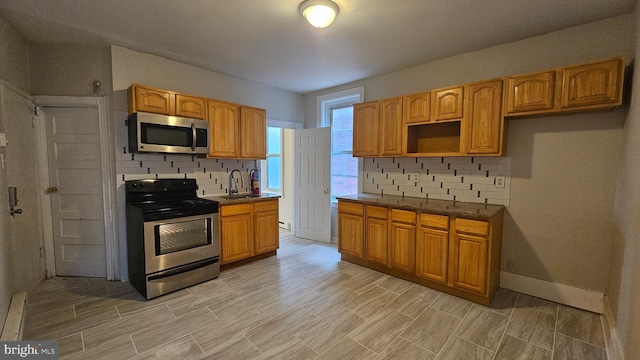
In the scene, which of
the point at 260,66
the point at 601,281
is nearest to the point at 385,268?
the point at 601,281

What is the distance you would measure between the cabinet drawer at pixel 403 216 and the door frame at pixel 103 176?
10.8 ft

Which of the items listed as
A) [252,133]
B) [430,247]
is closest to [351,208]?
[430,247]

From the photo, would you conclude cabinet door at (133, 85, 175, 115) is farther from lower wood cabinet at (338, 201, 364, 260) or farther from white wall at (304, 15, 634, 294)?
white wall at (304, 15, 634, 294)

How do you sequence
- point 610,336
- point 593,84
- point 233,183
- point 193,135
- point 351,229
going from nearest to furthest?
point 610,336
point 593,84
point 193,135
point 351,229
point 233,183

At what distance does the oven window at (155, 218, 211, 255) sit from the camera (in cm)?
278

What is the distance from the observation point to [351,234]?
369cm

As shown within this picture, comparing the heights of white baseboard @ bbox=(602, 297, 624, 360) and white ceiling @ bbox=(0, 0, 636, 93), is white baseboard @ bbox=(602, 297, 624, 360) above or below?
below

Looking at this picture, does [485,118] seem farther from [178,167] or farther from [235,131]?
[178,167]

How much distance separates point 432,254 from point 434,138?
1.49 m

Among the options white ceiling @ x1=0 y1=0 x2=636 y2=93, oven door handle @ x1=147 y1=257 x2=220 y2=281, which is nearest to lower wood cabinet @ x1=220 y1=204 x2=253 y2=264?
oven door handle @ x1=147 y1=257 x2=220 y2=281

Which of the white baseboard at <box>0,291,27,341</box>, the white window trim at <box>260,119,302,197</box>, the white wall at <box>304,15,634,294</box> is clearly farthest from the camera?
the white window trim at <box>260,119,302,197</box>

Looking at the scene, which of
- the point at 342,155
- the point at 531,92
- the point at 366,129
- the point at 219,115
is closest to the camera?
the point at 531,92

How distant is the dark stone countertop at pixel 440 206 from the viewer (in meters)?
2.63

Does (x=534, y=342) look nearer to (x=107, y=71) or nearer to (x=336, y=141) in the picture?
(x=336, y=141)
